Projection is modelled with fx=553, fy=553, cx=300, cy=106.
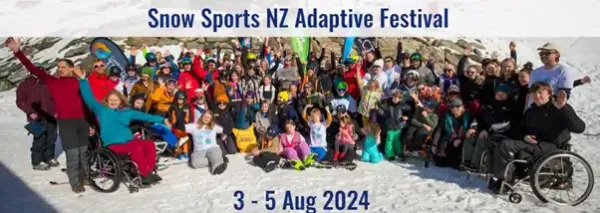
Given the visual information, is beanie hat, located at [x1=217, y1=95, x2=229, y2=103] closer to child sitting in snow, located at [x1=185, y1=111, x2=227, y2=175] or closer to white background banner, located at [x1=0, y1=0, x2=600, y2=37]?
child sitting in snow, located at [x1=185, y1=111, x2=227, y2=175]

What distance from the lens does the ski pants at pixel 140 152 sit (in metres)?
5.70

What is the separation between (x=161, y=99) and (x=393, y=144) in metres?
3.01

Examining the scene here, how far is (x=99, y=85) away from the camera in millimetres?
7125

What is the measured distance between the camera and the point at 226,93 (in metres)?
7.37

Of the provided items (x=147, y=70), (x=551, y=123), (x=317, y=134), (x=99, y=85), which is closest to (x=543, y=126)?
(x=551, y=123)

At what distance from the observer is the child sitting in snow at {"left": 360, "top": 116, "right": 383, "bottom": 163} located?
675 centimetres

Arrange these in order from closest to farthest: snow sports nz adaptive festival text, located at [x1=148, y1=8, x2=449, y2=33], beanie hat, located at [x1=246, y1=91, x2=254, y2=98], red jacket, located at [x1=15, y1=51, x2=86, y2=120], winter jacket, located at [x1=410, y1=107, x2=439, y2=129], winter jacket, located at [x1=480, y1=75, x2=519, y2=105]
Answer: red jacket, located at [x1=15, y1=51, x2=86, y2=120] → winter jacket, located at [x1=480, y1=75, x2=519, y2=105] → winter jacket, located at [x1=410, y1=107, x2=439, y2=129] → beanie hat, located at [x1=246, y1=91, x2=254, y2=98] → snow sports nz adaptive festival text, located at [x1=148, y1=8, x2=449, y2=33]

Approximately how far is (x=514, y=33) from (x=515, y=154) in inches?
432

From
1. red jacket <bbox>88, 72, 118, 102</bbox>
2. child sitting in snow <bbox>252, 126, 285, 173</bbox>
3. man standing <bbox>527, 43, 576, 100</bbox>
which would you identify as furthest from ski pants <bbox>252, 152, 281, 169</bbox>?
man standing <bbox>527, 43, 576, 100</bbox>

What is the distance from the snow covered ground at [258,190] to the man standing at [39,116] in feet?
0.71

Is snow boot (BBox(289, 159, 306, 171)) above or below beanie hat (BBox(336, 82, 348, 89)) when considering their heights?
below

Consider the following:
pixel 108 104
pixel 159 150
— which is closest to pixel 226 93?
pixel 159 150

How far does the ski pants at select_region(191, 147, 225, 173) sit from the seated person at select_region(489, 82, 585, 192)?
311 cm

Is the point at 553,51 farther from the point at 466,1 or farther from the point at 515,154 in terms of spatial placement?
the point at 466,1
